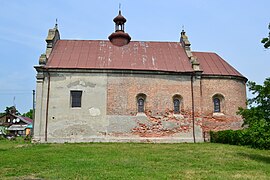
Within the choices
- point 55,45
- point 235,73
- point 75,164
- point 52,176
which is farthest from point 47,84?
point 235,73

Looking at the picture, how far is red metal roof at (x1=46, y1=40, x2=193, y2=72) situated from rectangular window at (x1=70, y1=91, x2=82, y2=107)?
221 cm

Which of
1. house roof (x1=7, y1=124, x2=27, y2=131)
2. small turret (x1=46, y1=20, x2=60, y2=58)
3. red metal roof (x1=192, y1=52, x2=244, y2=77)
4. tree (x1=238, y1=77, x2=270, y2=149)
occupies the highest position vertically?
small turret (x1=46, y1=20, x2=60, y2=58)

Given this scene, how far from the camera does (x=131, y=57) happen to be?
23.8 m

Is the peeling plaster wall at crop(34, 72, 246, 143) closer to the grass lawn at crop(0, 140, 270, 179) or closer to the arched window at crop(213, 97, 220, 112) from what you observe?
the arched window at crop(213, 97, 220, 112)

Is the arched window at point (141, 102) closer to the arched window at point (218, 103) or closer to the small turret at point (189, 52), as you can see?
the small turret at point (189, 52)

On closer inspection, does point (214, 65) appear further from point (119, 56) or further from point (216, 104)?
point (119, 56)

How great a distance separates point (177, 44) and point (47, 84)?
13118 mm

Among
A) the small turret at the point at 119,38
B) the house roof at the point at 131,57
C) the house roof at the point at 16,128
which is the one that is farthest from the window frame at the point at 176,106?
the house roof at the point at 16,128

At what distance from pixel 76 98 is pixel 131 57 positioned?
6076mm

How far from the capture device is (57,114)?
69.2ft

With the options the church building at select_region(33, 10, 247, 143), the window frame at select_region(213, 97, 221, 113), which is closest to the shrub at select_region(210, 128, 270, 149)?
the church building at select_region(33, 10, 247, 143)

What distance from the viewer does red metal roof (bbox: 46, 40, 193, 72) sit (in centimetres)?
2244

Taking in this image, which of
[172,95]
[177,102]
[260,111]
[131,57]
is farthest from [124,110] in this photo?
[260,111]

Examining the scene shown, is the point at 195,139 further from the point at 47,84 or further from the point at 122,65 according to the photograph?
the point at 47,84
